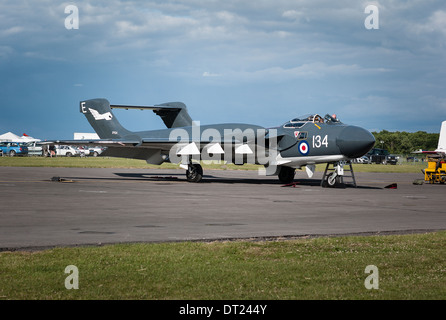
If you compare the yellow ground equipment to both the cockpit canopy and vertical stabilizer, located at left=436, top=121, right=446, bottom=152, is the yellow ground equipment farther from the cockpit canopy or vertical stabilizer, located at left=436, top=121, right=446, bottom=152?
the cockpit canopy

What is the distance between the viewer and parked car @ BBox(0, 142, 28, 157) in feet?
297

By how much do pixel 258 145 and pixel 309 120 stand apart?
2.75m

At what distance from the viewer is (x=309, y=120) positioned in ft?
80.3

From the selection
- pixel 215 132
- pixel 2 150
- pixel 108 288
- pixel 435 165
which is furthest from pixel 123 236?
pixel 2 150

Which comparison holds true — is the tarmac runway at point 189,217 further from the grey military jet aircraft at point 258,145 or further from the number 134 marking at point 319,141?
the number 134 marking at point 319,141

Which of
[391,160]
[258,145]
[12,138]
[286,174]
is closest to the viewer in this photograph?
[258,145]

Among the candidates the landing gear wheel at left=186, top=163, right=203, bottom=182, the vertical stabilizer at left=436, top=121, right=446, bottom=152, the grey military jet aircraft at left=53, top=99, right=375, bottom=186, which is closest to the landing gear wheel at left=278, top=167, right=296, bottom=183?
the grey military jet aircraft at left=53, top=99, right=375, bottom=186

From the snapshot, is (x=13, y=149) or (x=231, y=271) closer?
(x=231, y=271)

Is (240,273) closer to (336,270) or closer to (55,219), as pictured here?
(336,270)

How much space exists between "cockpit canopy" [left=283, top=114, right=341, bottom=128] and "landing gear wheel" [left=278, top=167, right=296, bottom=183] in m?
2.52

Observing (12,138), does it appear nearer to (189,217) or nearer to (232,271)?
(189,217)

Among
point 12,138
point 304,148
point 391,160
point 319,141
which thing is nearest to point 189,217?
point 319,141

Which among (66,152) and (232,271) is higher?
(66,152)

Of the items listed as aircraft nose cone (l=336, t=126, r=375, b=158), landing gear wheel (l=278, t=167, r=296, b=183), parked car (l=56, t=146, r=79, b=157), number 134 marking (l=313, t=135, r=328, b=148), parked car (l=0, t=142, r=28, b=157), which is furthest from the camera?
parked car (l=56, t=146, r=79, b=157)
